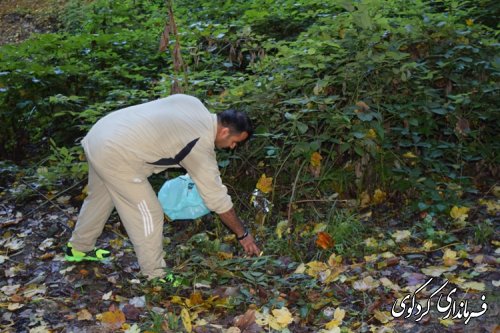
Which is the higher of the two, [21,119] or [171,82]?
[171,82]

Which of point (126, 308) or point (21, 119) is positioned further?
point (21, 119)

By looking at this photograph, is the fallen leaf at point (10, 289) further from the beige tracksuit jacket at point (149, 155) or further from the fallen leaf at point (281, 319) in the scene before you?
the fallen leaf at point (281, 319)

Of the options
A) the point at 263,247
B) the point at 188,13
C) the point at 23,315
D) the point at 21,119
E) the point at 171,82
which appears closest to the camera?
the point at 23,315

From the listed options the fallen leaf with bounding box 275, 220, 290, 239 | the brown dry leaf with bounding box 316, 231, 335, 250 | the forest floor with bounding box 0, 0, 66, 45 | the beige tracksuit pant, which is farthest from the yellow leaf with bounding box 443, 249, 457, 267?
the forest floor with bounding box 0, 0, 66, 45

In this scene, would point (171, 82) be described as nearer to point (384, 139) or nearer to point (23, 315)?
point (384, 139)

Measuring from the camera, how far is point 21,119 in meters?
6.77

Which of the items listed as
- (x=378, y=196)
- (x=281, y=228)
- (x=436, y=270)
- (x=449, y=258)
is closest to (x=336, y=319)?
(x=436, y=270)

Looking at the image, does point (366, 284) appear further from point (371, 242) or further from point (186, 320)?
point (186, 320)

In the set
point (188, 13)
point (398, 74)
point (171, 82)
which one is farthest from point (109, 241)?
point (188, 13)

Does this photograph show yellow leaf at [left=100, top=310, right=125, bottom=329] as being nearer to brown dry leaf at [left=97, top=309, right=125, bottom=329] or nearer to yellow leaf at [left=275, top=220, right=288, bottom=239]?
brown dry leaf at [left=97, top=309, right=125, bottom=329]

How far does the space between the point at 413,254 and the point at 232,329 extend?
159cm

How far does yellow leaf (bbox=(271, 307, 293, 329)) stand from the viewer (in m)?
3.58

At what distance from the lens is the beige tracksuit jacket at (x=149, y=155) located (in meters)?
3.93

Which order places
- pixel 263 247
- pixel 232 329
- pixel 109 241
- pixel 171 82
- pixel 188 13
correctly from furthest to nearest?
pixel 188 13
pixel 171 82
pixel 109 241
pixel 263 247
pixel 232 329
